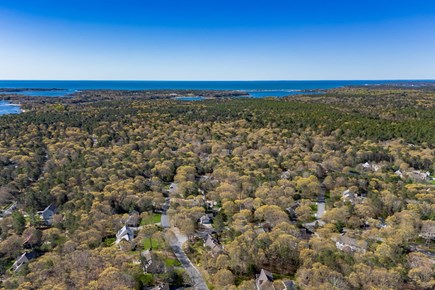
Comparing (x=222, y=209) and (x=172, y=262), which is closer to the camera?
(x=172, y=262)

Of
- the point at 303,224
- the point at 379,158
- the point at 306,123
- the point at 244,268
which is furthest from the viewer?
the point at 306,123

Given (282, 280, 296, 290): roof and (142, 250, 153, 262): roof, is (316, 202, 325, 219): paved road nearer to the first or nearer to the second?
(282, 280, 296, 290): roof

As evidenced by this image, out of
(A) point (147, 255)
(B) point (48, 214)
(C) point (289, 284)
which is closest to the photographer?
(C) point (289, 284)

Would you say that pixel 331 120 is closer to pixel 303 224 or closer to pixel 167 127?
pixel 167 127

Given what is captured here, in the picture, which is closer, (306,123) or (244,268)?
(244,268)

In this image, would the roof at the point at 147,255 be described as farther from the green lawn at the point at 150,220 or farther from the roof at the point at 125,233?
the green lawn at the point at 150,220

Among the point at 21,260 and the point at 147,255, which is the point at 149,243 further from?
the point at 21,260

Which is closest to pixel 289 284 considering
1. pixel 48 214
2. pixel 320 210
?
pixel 320 210

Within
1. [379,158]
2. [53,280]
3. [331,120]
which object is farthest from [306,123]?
[53,280]

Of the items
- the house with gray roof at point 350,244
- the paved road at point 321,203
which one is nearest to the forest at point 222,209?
the house with gray roof at point 350,244

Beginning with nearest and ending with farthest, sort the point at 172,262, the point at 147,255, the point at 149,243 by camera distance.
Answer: the point at 147,255 → the point at 172,262 → the point at 149,243
